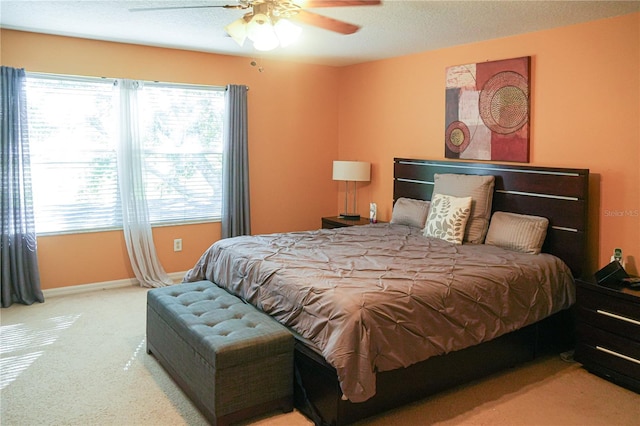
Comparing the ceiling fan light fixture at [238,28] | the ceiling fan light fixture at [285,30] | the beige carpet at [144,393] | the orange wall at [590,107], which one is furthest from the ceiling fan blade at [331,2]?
the beige carpet at [144,393]

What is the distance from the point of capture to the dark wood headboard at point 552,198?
3.80 meters

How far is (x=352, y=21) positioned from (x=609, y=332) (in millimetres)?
2739

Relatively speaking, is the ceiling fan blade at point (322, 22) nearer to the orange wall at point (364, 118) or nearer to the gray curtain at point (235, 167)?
the orange wall at point (364, 118)

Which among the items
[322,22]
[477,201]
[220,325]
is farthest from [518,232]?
[220,325]

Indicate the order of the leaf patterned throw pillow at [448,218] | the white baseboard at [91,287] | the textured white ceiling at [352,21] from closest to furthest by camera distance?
the textured white ceiling at [352,21]
the leaf patterned throw pillow at [448,218]
the white baseboard at [91,287]

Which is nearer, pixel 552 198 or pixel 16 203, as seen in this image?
pixel 552 198

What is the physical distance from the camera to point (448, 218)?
14.2ft

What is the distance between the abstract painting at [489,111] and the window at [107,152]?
2.42 m

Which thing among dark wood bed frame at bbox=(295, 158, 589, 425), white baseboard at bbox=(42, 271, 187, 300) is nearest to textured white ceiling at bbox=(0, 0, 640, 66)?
dark wood bed frame at bbox=(295, 158, 589, 425)

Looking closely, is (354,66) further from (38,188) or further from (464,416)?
(464,416)

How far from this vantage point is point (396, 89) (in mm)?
5602

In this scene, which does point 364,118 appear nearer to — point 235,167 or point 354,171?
point 354,171

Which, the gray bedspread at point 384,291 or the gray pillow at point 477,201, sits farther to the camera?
the gray pillow at point 477,201

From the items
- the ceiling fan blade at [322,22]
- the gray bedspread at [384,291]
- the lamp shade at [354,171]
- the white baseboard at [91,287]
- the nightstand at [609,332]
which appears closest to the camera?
the gray bedspread at [384,291]
